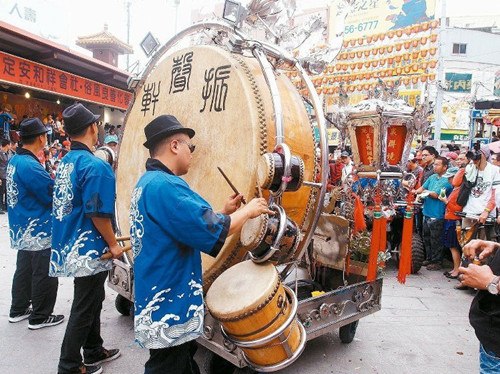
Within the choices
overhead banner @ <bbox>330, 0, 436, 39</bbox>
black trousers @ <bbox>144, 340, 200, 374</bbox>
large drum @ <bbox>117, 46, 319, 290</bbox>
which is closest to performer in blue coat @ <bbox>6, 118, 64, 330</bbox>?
large drum @ <bbox>117, 46, 319, 290</bbox>

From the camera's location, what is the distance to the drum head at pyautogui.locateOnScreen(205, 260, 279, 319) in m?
2.01

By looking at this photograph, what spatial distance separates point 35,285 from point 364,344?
2.81 m

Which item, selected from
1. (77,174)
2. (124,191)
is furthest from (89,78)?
(77,174)

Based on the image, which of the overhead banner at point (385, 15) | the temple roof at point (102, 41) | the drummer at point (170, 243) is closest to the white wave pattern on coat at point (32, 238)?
the drummer at point (170, 243)

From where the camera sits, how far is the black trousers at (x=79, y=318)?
266cm

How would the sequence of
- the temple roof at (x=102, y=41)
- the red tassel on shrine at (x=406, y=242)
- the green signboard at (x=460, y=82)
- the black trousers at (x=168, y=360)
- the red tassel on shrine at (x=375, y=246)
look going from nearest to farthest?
1. the black trousers at (x=168, y=360)
2. the red tassel on shrine at (x=375, y=246)
3. the red tassel on shrine at (x=406, y=242)
4. the temple roof at (x=102, y=41)
5. the green signboard at (x=460, y=82)

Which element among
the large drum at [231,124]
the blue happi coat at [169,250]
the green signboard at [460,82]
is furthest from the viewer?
the green signboard at [460,82]

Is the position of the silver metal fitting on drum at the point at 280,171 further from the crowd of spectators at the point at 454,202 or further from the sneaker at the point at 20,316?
the sneaker at the point at 20,316

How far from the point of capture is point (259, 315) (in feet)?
6.58

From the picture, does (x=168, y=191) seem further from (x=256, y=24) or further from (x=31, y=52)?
(x=31, y=52)

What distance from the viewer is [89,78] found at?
1145 centimetres

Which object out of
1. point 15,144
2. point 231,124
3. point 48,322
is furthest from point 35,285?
point 15,144

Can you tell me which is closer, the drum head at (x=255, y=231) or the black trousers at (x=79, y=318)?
the drum head at (x=255, y=231)

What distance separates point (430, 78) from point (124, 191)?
867 cm
